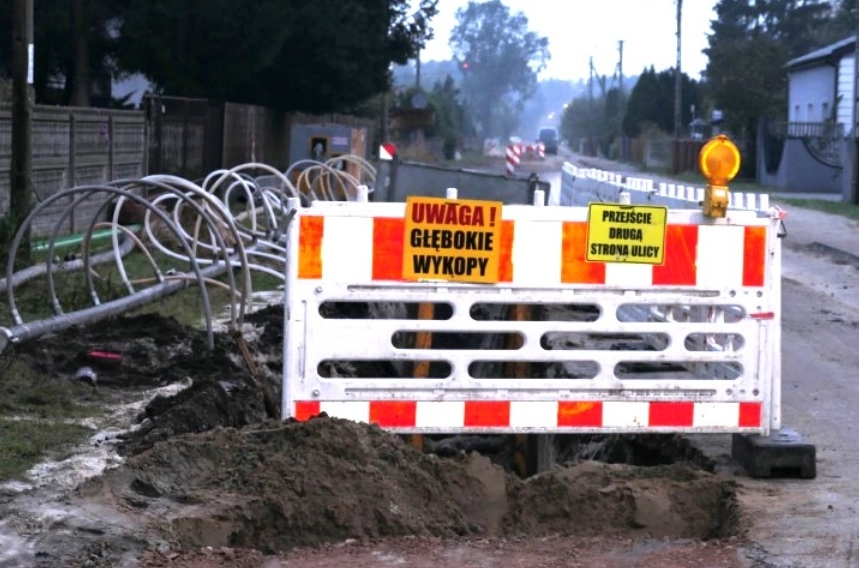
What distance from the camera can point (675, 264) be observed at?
6984mm

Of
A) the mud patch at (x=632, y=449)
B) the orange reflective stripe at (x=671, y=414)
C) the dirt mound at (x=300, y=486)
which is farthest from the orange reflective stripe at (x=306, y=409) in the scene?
the mud patch at (x=632, y=449)

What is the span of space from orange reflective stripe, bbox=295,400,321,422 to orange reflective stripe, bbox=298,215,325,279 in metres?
0.60

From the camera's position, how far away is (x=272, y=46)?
1230 inches

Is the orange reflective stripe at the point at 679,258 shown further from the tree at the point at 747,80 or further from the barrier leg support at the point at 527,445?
the tree at the point at 747,80

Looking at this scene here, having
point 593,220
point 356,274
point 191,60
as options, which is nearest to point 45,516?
point 356,274

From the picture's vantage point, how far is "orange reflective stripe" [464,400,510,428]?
22.6 ft

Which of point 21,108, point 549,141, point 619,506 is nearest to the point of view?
point 619,506

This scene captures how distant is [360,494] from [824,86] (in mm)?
57448

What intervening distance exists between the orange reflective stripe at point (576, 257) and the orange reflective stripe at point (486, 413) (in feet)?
2.21

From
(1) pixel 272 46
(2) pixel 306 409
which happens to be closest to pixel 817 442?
(2) pixel 306 409

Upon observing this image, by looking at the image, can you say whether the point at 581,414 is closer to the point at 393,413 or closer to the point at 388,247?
the point at 393,413

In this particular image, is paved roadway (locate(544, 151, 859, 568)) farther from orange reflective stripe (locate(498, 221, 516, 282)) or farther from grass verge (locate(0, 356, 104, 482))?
grass verge (locate(0, 356, 104, 482))

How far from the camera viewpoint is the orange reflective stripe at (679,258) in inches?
274

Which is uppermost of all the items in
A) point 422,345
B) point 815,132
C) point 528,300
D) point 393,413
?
point 815,132
